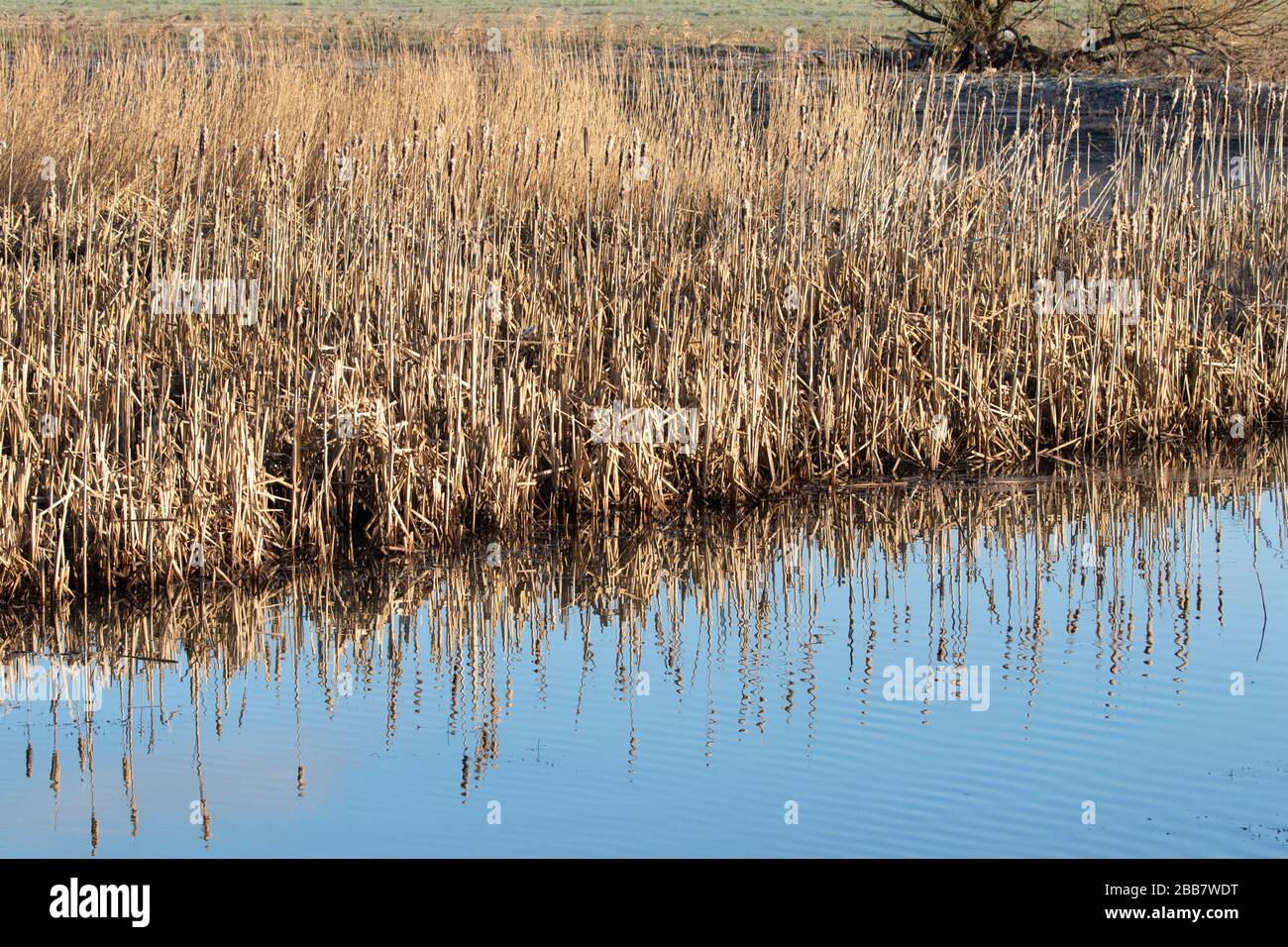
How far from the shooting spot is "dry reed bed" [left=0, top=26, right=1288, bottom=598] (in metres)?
6.03

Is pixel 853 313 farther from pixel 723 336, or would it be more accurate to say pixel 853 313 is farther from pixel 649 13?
pixel 649 13

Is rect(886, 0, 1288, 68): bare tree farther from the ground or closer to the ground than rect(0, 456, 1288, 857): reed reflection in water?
farther from the ground

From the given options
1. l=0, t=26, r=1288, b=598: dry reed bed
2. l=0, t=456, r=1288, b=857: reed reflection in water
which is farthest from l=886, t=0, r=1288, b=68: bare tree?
l=0, t=456, r=1288, b=857: reed reflection in water

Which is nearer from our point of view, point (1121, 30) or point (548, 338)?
point (548, 338)

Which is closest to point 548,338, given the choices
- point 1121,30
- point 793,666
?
point 793,666

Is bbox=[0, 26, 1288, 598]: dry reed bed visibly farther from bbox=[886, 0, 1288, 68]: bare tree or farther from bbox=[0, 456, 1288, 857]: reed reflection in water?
bbox=[886, 0, 1288, 68]: bare tree

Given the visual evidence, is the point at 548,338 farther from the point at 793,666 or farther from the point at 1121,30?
the point at 1121,30

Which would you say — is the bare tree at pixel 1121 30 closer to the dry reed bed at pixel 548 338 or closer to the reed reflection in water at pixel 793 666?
the dry reed bed at pixel 548 338

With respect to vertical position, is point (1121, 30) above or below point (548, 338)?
above

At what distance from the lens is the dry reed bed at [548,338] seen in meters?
6.03

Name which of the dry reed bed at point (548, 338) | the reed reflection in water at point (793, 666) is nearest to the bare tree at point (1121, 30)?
the dry reed bed at point (548, 338)

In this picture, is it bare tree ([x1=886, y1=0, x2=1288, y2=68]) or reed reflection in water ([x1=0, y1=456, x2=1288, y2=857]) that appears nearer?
reed reflection in water ([x1=0, y1=456, x2=1288, y2=857])

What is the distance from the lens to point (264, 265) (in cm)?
718

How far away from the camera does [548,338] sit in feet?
23.3
